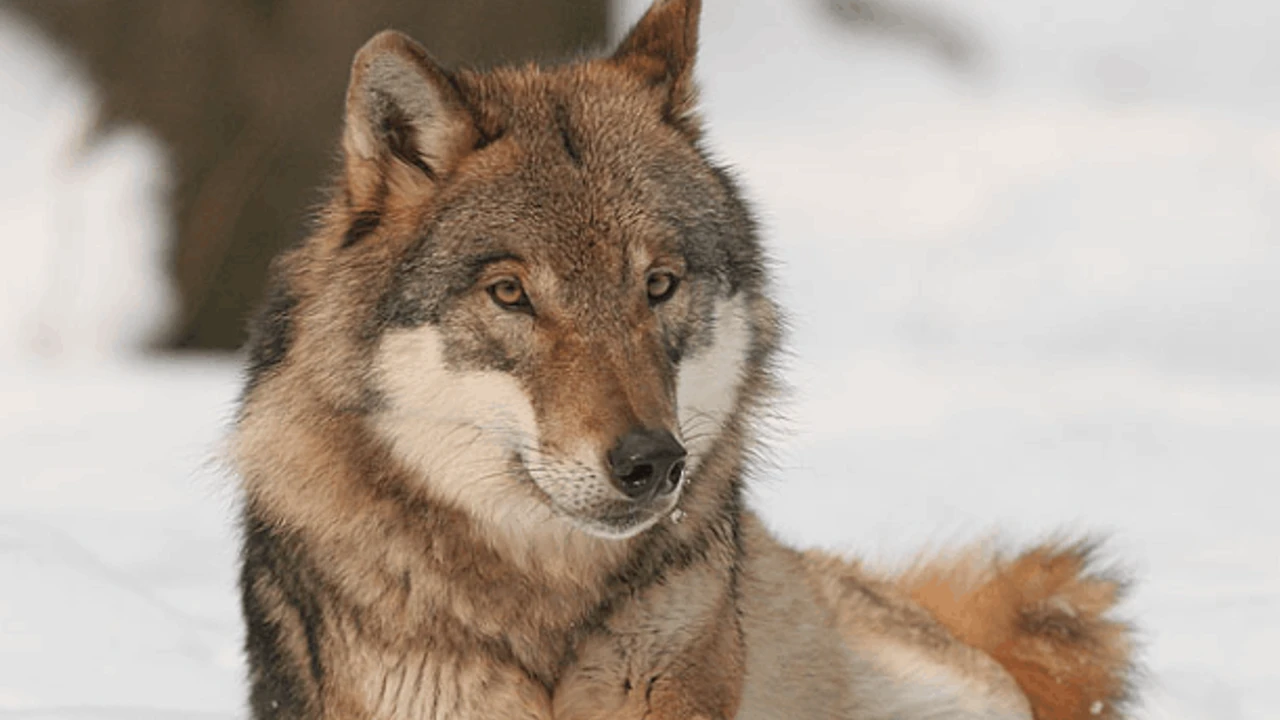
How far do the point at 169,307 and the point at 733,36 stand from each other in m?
10.7

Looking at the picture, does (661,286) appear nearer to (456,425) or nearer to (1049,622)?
(456,425)

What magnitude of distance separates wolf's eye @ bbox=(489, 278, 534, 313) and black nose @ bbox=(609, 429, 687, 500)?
36cm

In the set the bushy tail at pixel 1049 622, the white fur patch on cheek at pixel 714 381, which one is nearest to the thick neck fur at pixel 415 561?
the white fur patch on cheek at pixel 714 381

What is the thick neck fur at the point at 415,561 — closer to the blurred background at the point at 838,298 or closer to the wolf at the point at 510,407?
the wolf at the point at 510,407

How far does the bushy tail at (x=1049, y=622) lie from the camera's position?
487 centimetres

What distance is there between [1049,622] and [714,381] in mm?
1676

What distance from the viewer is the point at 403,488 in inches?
143

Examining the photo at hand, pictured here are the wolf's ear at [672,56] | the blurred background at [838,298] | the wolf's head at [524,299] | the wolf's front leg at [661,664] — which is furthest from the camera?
the blurred background at [838,298]

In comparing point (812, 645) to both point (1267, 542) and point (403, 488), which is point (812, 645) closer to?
point (403, 488)

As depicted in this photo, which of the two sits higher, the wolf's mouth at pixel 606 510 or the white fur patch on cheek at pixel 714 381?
the white fur patch on cheek at pixel 714 381

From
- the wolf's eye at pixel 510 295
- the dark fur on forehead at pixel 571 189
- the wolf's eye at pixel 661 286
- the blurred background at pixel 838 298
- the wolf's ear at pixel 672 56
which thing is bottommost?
the blurred background at pixel 838 298

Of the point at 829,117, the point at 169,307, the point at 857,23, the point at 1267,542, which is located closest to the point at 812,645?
the point at 1267,542

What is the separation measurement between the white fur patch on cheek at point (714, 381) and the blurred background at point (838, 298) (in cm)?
31

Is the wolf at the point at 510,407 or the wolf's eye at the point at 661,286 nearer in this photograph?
the wolf at the point at 510,407
